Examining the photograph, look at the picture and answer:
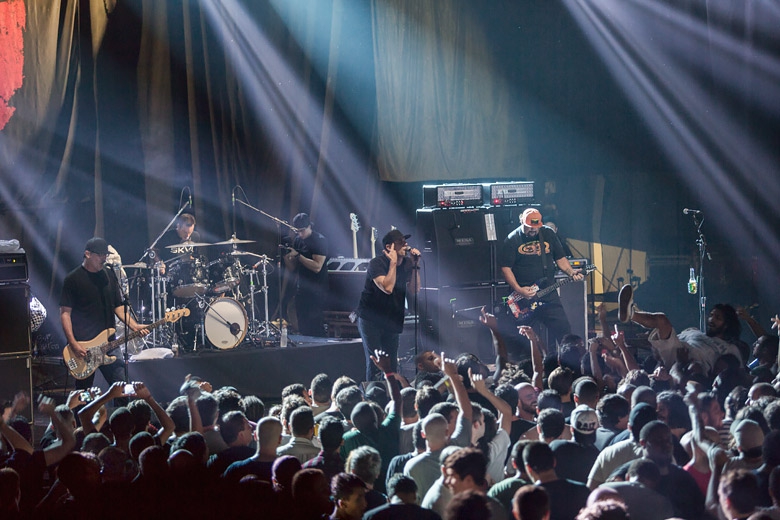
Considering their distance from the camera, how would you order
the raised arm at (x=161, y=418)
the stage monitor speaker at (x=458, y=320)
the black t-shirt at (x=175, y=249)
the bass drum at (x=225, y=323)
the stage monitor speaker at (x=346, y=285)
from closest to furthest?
the raised arm at (x=161, y=418) → the bass drum at (x=225, y=323) → the black t-shirt at (x=175, y=249) → the stage monitor speaker at (x=458, y=320) → the stage monitor speaker at (x=346, y=285)

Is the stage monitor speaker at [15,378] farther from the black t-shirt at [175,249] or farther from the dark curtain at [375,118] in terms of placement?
the dark curtain at [375,118]

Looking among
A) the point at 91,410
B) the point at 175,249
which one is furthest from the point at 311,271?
the point at 91,410

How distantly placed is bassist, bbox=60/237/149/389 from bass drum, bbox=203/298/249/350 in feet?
7.42

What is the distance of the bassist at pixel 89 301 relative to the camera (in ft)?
29.9

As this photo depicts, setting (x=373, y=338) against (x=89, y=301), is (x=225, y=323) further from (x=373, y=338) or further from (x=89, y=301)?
(x=89, y=301)

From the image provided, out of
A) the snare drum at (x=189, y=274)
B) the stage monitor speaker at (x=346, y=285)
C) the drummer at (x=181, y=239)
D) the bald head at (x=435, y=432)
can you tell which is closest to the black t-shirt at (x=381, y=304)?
the snare drum at (x=189, y=274)

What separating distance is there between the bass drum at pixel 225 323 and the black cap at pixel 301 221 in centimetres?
237

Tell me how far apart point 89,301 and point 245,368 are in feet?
8.44

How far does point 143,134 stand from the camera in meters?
13.5

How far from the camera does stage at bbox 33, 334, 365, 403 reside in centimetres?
1079

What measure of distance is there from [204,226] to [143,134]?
1.69 m

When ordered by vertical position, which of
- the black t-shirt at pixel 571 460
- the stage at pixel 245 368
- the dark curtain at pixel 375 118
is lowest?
the stage at pixel 245 368

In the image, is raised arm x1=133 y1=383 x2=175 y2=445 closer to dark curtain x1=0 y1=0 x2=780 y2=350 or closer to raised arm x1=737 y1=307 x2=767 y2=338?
raised arm x1=737 y1=307 x2=767 y2=338

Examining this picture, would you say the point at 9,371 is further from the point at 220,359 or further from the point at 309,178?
the point at 309,178
